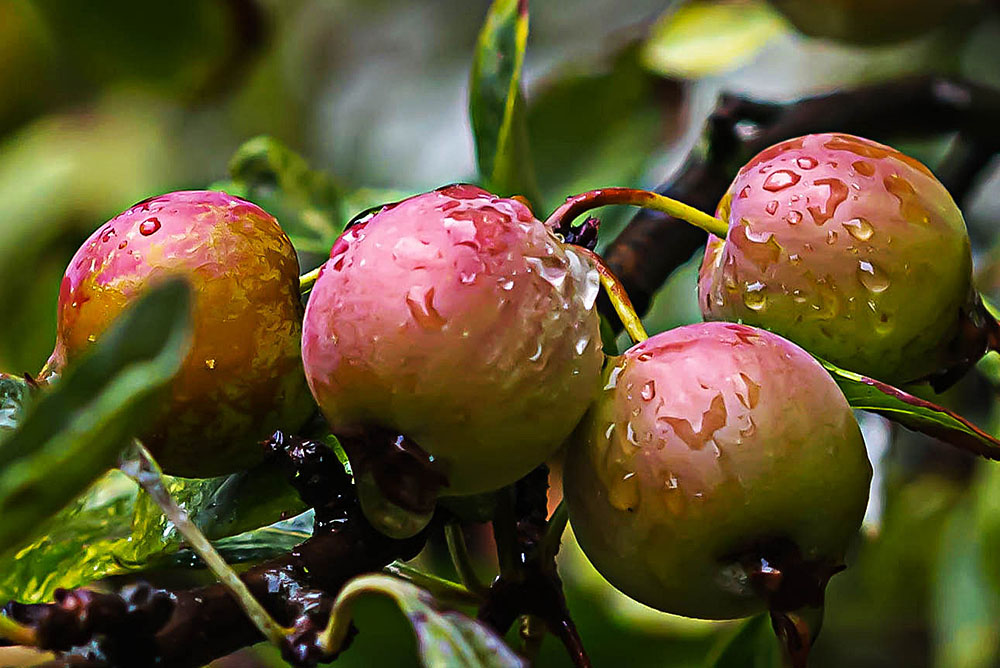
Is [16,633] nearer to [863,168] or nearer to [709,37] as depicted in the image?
[863,168]

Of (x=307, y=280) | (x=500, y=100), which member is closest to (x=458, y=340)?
(x=307, y=280)

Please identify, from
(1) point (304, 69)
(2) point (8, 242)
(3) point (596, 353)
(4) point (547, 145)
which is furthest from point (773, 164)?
(1) point (304, 69)

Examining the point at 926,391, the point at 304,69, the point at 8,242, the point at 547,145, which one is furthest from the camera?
the point at 304,69

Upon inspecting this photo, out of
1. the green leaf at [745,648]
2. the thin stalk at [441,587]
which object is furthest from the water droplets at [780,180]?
the green leaf at [745,648]

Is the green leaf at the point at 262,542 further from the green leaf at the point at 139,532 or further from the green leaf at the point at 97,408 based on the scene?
the green leaf at the point at 97,408

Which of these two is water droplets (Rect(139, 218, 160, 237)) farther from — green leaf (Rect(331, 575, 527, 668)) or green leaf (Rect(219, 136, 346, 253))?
green leaf (Rect(219, 136, 346, 253))

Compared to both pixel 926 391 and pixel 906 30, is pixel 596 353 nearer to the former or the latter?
pixel 926 391
